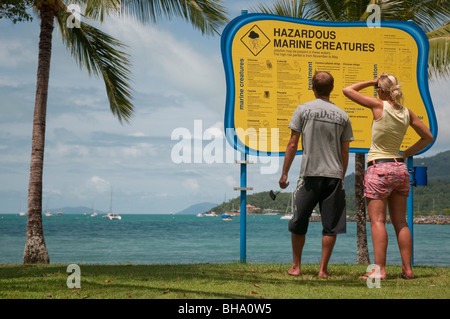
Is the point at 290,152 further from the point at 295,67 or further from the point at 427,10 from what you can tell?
the point at 427,10

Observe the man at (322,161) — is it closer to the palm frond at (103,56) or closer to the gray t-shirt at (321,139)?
the gray t-shirt at (321,139)

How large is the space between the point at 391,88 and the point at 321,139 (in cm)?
99

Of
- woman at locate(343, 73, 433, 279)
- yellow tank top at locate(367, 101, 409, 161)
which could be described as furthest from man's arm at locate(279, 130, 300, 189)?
yellow tank top at locate(367, 101, 409, 161)

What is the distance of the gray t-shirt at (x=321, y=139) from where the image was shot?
5.52m

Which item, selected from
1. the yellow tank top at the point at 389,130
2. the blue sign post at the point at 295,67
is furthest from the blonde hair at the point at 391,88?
the blue sign post at the point at 295,67

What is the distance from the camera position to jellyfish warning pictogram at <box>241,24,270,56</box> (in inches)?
333

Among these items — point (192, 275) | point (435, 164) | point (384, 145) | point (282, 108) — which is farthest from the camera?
point (435, 164)

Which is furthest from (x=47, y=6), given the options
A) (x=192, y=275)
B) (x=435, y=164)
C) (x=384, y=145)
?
(x=435, y=164)

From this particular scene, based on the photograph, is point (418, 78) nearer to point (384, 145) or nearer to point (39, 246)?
point (384, 145)

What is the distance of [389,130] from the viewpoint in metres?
5.57

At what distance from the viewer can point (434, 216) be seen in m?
132

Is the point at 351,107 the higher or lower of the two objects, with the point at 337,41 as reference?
lower

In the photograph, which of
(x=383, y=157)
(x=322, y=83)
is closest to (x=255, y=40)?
(x=322, y=83)

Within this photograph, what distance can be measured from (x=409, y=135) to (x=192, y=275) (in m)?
4.96
